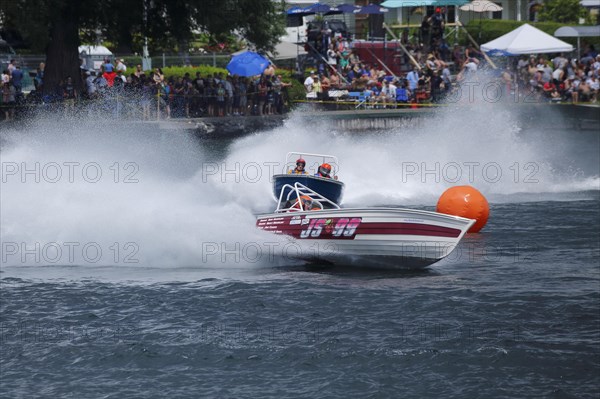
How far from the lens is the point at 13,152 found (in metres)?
Result: 25.5

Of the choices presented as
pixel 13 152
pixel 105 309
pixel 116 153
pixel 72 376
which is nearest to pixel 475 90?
pixel 116 153

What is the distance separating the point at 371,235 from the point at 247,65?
68.1 feet

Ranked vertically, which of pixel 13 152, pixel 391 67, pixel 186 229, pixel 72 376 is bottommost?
pixel 72 376

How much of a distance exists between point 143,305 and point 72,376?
10.9 feet

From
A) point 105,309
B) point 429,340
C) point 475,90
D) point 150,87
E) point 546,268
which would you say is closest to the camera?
point 429,340

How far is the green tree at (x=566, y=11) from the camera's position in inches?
2306

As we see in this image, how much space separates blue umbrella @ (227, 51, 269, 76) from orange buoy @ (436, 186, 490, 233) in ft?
55.0

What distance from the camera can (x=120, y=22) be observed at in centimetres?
3872

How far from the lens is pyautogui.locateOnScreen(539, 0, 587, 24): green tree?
58.6m

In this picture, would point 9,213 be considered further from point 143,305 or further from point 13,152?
point 143,305

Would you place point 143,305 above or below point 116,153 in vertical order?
below

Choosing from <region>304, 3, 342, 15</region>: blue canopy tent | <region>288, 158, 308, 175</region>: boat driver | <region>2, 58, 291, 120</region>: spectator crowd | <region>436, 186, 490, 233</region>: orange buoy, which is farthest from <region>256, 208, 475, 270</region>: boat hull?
<region>304, 3, 342, 15</region>: blue canopy tent

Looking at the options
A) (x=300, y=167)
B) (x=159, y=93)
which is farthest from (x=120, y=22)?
(x=300, y=167)

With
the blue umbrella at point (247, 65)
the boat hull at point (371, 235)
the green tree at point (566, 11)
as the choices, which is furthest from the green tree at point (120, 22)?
the green tree at point (566, 11)
